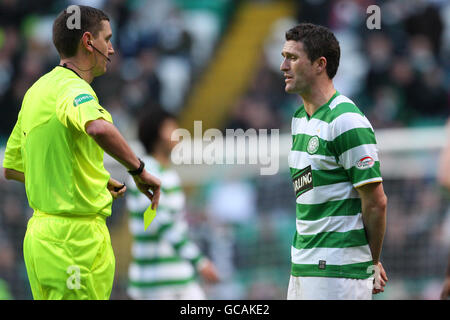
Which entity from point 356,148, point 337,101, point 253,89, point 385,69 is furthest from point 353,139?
point 253,89

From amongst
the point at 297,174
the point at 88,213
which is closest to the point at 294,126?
the point at 297,174

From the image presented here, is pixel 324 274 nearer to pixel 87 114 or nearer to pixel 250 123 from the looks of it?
pixel 87 114

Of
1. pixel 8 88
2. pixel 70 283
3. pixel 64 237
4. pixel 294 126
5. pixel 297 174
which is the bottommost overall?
pixel 70 283

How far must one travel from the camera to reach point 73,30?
148 inches

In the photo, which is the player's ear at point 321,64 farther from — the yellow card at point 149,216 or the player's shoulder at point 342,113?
the yellow card at point 149,216

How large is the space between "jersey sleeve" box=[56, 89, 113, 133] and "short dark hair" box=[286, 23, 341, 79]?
112 cm

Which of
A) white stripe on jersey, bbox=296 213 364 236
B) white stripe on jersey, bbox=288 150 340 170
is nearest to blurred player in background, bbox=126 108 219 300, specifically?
white stripe on jersey, bbox=288 150 340 170

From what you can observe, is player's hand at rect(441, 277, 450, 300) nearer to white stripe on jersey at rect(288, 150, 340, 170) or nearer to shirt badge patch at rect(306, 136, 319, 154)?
white stripe on jersey at rect(288, 150, 340, 170)

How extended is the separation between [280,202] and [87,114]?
15.3ft

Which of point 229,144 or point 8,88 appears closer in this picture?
point 229,144

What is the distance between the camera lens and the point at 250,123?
33.1ft

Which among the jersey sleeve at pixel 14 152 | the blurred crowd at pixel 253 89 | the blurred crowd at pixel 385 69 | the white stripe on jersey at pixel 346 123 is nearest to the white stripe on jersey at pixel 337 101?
the white stripe on jersey at pixel 346 123

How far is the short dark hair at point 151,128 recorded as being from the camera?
5777mm

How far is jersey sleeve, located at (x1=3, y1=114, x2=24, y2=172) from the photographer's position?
157 inches
